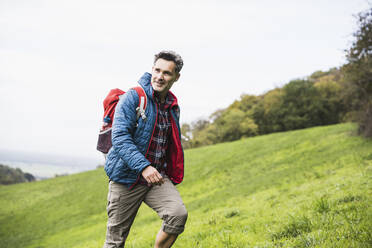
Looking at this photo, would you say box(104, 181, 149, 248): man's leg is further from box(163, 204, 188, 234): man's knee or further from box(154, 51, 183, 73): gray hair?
box(154, 51, 183, 73): gray hair

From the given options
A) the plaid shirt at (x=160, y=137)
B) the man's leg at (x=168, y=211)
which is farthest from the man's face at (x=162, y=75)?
the man's leg at (x=168, y=211)

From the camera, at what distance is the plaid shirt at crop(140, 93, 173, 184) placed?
10.8 feet

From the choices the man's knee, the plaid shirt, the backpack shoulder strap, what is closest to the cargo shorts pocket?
the plaid shirt

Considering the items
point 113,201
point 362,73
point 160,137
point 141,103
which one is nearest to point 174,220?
point 113,201

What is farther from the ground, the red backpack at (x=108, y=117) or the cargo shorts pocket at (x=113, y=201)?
the red backpack at (x=108, y=117)

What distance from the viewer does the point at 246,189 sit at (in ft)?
51.5

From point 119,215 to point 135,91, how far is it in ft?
4.96

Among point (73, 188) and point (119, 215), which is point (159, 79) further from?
point (73, 188)

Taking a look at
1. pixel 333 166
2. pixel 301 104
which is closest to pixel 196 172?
pixel 333 166

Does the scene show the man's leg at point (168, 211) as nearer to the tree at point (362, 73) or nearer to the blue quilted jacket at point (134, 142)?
the blue quilted jacket at point (134, 142)

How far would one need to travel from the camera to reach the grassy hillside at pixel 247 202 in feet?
14.9

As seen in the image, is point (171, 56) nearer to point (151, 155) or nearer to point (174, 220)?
point (151, 155)

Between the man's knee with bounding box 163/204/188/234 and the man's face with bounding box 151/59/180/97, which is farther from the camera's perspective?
the man's face with bounding box 151/59/180/97

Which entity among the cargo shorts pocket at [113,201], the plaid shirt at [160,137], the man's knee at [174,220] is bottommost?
the man's knee at [174,220]
